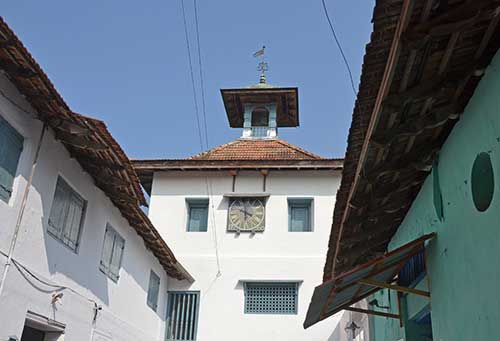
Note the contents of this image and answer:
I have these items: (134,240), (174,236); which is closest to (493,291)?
(134,240)

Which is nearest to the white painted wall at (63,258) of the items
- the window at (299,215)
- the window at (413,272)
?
the window at (299,215)

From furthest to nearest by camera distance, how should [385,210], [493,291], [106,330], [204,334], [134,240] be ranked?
[204,334]
[134,240]
[106,330]
[385,210]
[493,291]

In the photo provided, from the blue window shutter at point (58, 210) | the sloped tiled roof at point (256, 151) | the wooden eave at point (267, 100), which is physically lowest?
the blue window shutter at point (58, 210)

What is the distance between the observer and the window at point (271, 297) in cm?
1402

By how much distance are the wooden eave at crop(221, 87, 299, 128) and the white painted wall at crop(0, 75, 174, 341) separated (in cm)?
780

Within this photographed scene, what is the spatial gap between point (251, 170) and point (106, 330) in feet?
23.0

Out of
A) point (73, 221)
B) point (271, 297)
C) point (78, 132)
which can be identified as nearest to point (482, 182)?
point (78, 132)

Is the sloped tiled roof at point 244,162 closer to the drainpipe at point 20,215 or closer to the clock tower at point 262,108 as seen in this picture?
the clock tower at point 262,108

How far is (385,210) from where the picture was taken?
646 cm

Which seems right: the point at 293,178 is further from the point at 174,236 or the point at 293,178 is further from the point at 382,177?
the point at 382,177

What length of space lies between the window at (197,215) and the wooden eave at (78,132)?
463cm

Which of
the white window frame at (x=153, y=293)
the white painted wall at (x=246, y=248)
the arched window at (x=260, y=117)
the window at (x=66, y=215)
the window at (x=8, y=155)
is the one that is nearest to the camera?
the window at (x=8, y=155)

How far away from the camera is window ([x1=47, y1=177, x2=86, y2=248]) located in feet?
25.5

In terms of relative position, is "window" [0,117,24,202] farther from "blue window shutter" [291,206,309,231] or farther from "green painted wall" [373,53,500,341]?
"blue window shutter" [291,206,309,231]
